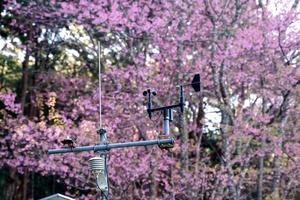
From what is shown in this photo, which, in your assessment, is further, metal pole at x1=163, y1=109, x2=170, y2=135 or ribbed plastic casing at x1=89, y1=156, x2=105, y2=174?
metal pole at x1=163, y1=109, x2=170, y2=135

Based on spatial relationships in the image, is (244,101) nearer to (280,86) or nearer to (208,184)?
(280,86)

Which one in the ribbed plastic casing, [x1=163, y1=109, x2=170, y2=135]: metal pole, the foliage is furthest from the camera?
the foliage

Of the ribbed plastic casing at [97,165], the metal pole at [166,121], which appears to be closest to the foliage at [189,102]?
the metal pole at [166,121]

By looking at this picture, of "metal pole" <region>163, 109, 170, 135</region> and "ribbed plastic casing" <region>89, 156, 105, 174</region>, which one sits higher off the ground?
"metal pole" <region>163, 109, 170, 135</region>

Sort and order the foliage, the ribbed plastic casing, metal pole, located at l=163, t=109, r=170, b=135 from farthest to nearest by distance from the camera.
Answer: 1. the foliage
2. metal pole, located at l=163, t=109, r=170, b=135
3. the ribbed plastic casing

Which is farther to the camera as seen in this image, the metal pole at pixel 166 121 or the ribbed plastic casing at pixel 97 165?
the metal pole at pixel 166 121

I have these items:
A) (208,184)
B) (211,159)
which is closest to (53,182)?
(211,159)

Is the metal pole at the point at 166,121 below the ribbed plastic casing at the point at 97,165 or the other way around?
the other way around

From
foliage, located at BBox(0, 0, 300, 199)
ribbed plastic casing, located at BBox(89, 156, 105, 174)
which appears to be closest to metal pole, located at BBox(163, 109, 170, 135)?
ribbed plastic casing, located at BBox(89, 156, 105, 174)

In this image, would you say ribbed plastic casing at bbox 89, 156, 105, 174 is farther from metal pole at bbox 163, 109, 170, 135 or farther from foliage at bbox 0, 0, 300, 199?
foliage at bbox 0, 0, 300, 199

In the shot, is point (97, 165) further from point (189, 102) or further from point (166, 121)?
point (189, 102)

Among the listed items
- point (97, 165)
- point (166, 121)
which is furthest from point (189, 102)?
point (97, 165)

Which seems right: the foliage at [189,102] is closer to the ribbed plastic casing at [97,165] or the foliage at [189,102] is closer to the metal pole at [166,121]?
the metal pole at [166,121]

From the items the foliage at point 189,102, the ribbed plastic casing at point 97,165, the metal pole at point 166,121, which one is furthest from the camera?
the foliage at point 189,102
